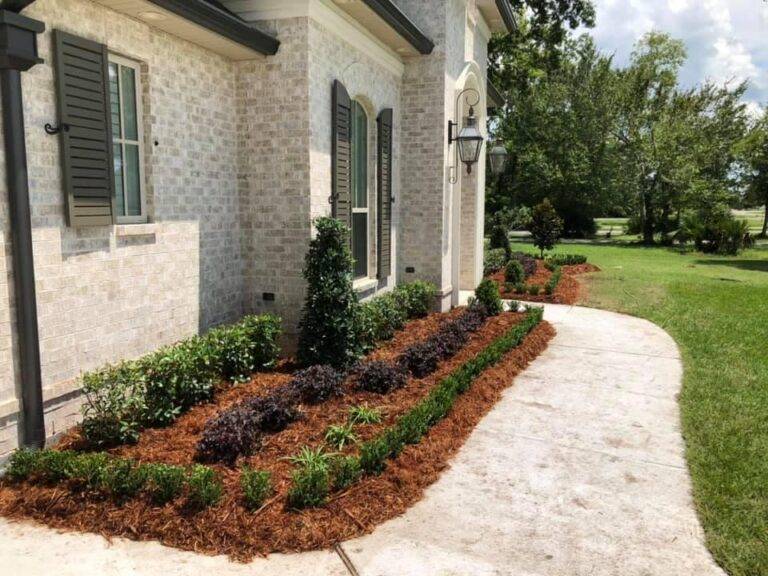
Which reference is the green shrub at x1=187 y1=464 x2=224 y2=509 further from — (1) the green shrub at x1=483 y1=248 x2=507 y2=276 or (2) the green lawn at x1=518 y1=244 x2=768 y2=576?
(1) the green shrub at x1=483 y1=248 x2=507 y2=276

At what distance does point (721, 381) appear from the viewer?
748 cm

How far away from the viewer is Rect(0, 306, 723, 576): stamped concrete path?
11.8 feet

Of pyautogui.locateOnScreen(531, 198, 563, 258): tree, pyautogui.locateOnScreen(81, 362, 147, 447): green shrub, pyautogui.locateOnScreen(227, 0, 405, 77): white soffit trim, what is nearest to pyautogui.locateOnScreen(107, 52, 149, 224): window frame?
pyautogui.locateOnScreen(81, 362, 147, 447): green shrub

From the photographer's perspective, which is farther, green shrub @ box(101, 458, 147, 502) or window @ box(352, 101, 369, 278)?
window @ box(352, 101, 369, 278)

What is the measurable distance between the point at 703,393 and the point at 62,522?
21.8ft

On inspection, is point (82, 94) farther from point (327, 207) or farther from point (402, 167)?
point (402, 167)

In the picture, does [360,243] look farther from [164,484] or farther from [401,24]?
[164,484]

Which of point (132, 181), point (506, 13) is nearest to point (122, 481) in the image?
point (132, 181)

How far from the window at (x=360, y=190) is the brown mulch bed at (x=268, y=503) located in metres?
4.06

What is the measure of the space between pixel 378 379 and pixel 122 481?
3112mm

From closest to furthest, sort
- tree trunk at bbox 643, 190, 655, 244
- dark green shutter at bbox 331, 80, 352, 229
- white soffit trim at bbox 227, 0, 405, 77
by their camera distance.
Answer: white soffit trim at bbox 227, 0, 405, 77
dark green shutter at bbox 331, 80, 352, 229
tree trunk at bbox 643, 190, 655, 244

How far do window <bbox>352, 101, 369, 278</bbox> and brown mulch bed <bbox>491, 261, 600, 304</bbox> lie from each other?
499cm

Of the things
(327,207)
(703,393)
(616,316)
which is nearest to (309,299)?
(327,207)

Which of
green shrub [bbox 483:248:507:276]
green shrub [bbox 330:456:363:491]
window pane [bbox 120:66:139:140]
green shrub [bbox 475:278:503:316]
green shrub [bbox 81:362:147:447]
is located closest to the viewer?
green shrub [bbox 330:456:363:491]
